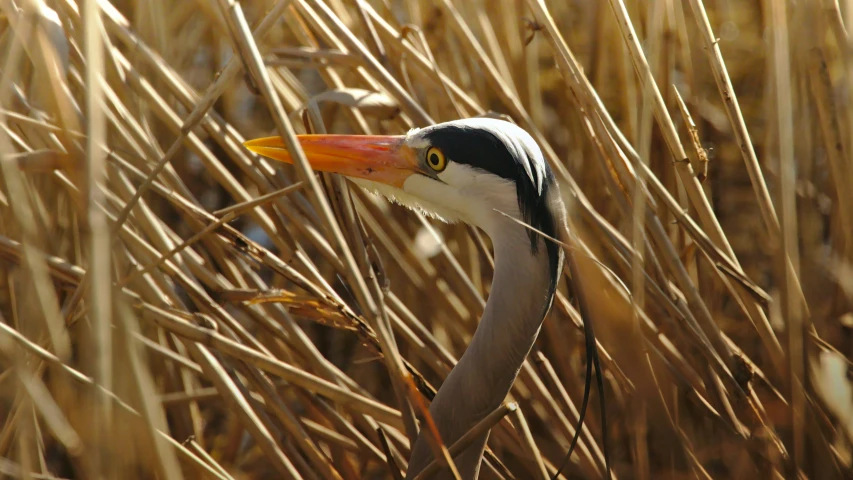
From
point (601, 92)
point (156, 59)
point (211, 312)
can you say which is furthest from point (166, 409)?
point (601, 92)

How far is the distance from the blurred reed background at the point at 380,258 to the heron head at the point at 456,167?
0.22 feet

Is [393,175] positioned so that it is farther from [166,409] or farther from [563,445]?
[166,409]

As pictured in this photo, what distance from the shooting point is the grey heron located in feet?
3.68

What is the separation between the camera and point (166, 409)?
1.70m

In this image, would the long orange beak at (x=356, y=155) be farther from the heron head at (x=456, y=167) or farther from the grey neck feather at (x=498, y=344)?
the grey neck feather at (x=498, y=344)

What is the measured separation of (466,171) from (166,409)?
A: 1.00 meters

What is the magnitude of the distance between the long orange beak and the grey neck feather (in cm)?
19

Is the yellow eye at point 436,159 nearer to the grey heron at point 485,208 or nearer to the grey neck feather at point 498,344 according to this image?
the grey heron at point 485,208

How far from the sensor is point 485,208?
3.82ft

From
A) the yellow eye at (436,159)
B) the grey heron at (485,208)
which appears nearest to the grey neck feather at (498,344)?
the grey heron at (485,208)

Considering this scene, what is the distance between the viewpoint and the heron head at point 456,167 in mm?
1120

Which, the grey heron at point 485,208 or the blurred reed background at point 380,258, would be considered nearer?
the blurred reed background at point 380,258

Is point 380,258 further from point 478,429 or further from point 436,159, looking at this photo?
point 478,429

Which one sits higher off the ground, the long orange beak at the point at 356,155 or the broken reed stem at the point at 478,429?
the long orange beak at the point at 356,155
